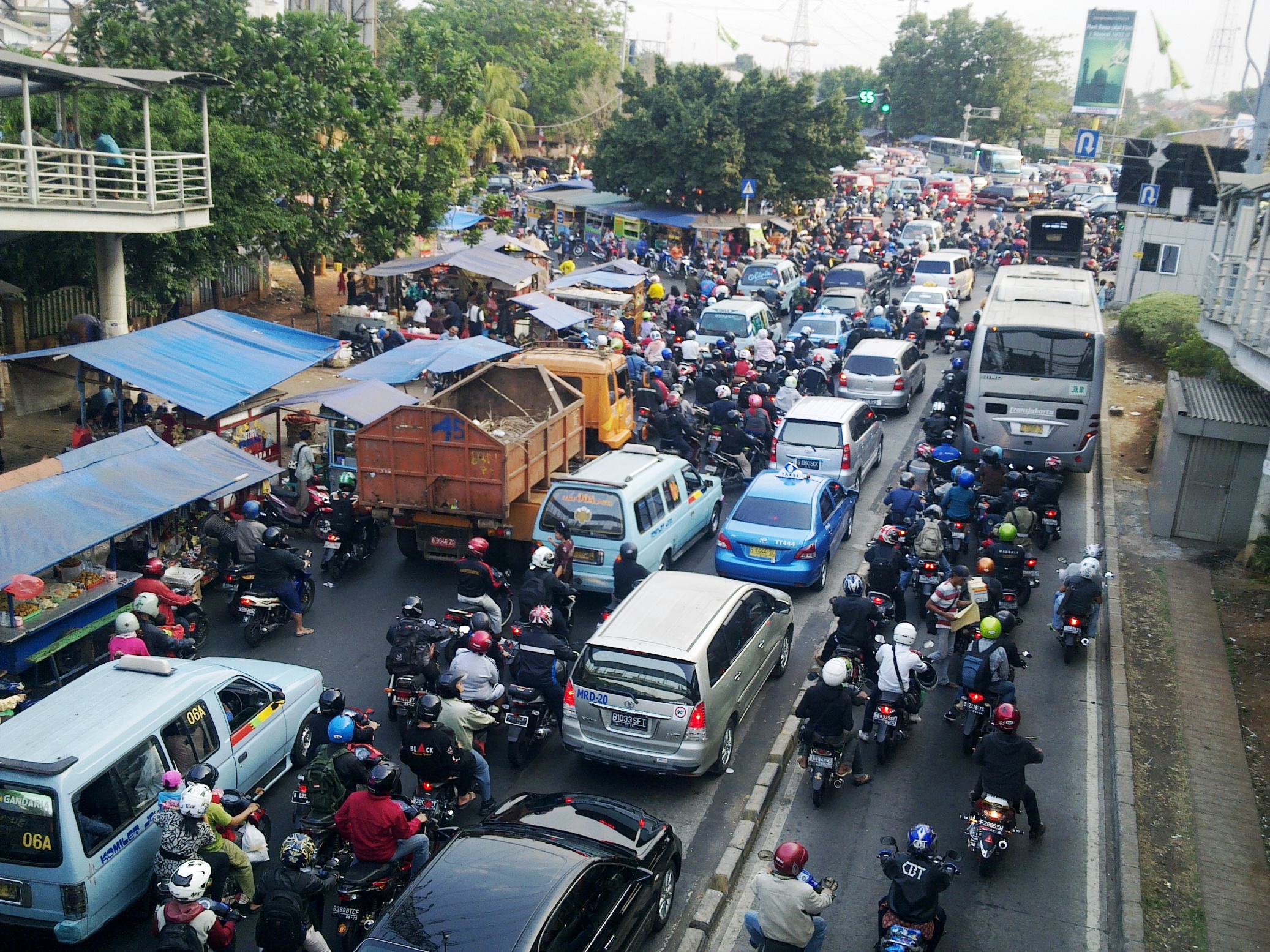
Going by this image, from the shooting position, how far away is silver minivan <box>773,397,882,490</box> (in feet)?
53.7

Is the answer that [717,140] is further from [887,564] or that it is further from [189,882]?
[189,882]

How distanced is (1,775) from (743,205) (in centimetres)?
3743

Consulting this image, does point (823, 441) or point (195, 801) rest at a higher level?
point (823, 441)

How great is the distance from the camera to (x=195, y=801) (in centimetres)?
700

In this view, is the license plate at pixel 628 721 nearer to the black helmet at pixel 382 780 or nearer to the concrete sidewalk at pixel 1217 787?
the black helmet at pixel 382 780

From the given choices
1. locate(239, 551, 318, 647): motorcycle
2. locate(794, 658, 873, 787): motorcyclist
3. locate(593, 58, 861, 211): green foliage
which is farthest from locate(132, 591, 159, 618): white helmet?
locate(593, 58, 861, 211): green foliage

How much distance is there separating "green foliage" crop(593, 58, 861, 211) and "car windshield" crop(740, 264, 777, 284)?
27.0 feet

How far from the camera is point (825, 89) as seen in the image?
411ft

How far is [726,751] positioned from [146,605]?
233 inches

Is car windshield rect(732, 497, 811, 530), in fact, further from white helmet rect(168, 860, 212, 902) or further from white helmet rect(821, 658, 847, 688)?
white helmet rect(168, 860, 212, 902)

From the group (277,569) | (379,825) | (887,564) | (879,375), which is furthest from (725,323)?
(379,825)

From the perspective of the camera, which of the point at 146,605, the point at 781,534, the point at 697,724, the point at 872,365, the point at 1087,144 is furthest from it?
the point at 1087,144

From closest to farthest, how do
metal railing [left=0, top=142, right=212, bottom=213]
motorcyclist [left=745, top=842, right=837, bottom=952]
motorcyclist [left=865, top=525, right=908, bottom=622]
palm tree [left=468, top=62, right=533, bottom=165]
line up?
1. motorcyclist [left=745, top=842, right=837, bottom=952]
2. motorcyclist [left=865, top=525, right=908, bottom=622]
3. metal railing [left=0, top=142, right=212, bottom=213]
4. palm tree [left=468, top=62, right=533, bottom=165]

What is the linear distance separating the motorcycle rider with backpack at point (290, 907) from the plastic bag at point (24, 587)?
173 inches
